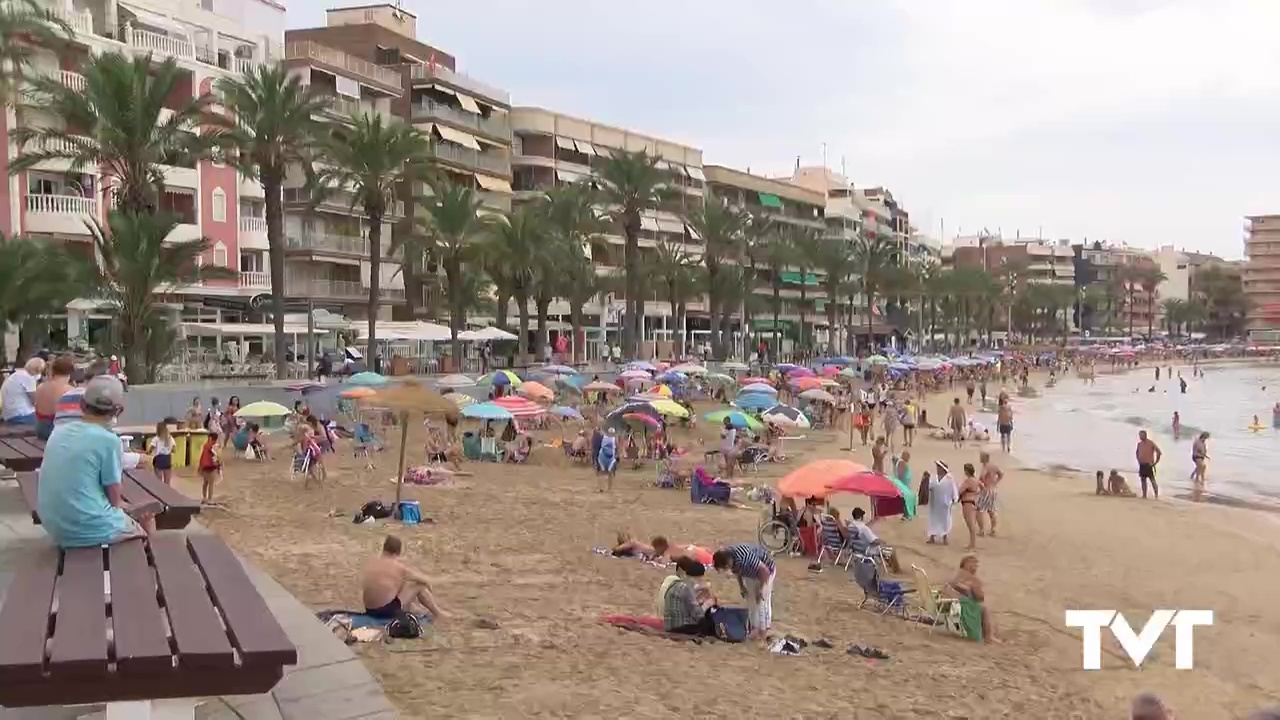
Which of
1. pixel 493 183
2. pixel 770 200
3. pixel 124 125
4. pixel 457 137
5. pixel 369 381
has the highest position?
pixel 770 200

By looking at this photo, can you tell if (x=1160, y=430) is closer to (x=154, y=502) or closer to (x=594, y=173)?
(x=594, y=173)

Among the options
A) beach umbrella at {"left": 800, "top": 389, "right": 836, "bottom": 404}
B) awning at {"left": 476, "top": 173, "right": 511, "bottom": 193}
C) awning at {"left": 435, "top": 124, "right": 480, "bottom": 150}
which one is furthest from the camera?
awning at {"left": 476, "top": 173, "right": 511, "bottom": 193}

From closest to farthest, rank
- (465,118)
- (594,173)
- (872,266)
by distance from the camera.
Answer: (465,118) < (594,173) < (872,266)

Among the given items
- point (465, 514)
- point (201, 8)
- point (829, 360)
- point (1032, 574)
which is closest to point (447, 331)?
point (201, 8)

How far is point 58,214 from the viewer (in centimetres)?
3600

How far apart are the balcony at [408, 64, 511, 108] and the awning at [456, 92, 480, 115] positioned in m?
0.51

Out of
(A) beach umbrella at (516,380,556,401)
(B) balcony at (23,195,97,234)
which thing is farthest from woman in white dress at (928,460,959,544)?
(B) balcony at (23,195,97,234)

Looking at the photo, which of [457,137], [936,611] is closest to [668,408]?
[936,611]

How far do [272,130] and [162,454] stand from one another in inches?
756

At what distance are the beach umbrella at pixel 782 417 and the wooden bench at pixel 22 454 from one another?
18246 millimetres

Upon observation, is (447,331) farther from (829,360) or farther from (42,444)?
(42,444)

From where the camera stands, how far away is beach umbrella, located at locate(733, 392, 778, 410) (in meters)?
27.7

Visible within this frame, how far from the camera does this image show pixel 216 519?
1355 cm

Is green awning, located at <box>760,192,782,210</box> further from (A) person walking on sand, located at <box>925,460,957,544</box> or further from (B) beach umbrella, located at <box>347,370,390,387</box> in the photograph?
(A) person walking on sand, located at <box>925,460,957,544</box>
